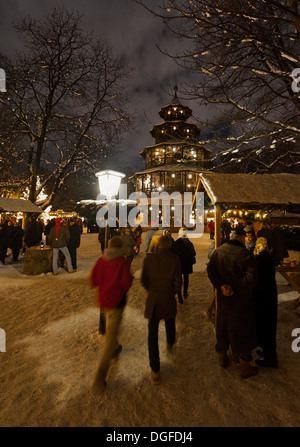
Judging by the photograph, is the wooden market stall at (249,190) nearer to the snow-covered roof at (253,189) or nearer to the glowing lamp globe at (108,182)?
the snow-covered roof at (253,189)

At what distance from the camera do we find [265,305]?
317cm

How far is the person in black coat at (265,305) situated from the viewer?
122 inches

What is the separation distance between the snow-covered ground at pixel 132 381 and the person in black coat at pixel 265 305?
0.77 feet

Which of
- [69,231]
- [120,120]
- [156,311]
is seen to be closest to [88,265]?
[69,231]

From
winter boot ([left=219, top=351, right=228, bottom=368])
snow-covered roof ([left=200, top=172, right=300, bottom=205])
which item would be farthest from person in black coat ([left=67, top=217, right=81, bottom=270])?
winter boot ([left=219, top=351, right=228, bottom=368])

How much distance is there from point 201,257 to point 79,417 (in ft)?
33.8

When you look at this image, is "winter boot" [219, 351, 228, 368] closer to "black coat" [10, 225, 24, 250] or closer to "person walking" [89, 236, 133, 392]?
"person walking" [89, 236, 133, 392]

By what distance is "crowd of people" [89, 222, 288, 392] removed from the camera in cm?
278

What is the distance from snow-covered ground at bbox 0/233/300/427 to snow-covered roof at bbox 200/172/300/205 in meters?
2.57

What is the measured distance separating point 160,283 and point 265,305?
5.38 feet

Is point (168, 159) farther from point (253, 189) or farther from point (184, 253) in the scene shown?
point (253, 189)

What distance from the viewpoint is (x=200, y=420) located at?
2219mm

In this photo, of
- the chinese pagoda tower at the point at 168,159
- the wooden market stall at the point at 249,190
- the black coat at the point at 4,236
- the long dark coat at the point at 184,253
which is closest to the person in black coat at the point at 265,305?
the wooden market stall at the point at 249,190
